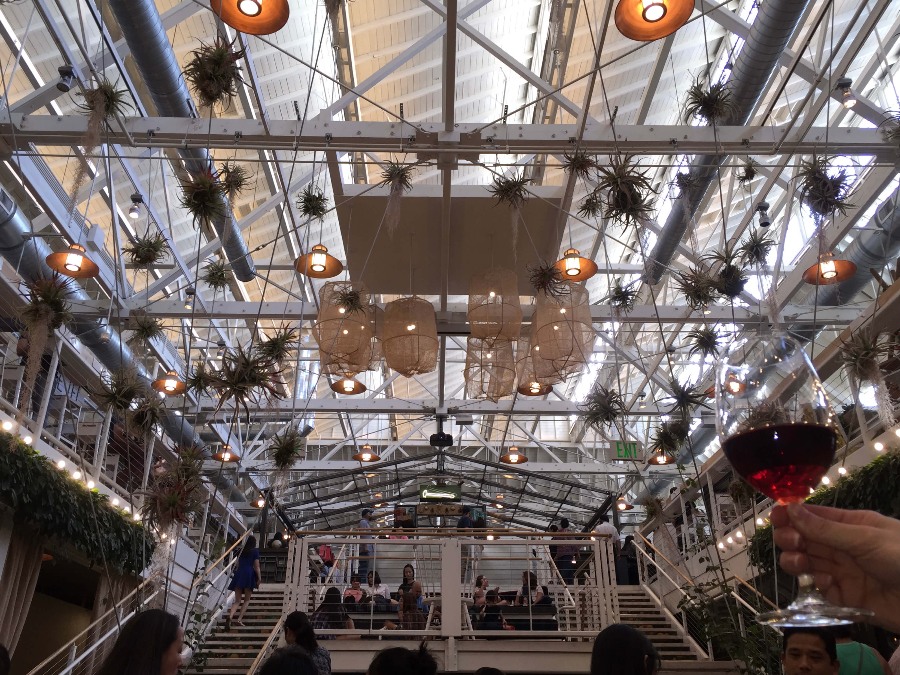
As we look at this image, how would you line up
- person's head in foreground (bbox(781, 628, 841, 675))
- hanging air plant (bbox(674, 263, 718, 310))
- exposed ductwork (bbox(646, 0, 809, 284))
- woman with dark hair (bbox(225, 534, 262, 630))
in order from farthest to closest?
woman with dark hair (bbox(225, 534, 262, 630)), exposed ductwork (bbox(646, 0, 809, 284)), hanging air plant (bbox(674, 263, 718, 310)), person's head in foreground (bbox(781, 628, 841, 675))

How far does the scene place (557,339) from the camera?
7250mm

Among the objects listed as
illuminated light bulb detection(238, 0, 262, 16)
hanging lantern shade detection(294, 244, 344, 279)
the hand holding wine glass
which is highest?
hanging lantern shade detection(294, 244, 344, 279)

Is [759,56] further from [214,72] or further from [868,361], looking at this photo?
[214,72]

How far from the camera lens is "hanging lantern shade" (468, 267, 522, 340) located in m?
7.55

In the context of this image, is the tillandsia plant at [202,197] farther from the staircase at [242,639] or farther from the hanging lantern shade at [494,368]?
the staircase at [242,639]

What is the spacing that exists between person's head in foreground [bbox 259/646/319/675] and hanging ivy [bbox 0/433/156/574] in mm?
6256

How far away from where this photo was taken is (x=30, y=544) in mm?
9711

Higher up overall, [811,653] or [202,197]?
[202,197]

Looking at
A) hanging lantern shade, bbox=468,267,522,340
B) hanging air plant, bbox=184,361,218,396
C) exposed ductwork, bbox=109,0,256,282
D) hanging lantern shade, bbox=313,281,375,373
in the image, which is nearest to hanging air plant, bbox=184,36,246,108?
exposed ductwork, bbox=109,0,256,282

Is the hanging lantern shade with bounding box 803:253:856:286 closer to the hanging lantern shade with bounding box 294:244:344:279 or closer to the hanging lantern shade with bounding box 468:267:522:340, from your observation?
the hanging lantern shade with bounding box 468:267:522:340

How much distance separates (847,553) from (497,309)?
21.5 feet

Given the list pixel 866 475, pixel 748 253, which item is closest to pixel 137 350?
pixel 748 253

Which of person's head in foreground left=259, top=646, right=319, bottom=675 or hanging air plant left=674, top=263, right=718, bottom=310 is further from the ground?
hanging air plant left=674, top=263, right=718, bottom=310

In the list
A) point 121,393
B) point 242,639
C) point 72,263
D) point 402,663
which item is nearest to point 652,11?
point 402,663
